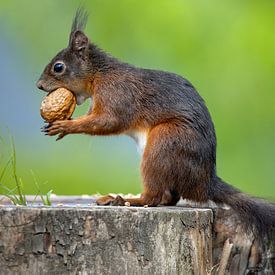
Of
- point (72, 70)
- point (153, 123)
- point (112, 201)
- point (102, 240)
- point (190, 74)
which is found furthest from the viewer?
point (190, 74)

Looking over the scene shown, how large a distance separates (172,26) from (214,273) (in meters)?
1.98

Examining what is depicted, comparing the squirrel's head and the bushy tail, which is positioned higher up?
the squirrel's head

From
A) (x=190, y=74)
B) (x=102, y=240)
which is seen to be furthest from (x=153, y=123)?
→ (x=190, y=74)

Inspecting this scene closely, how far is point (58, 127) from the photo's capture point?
3170 mm

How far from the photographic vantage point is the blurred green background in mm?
4641

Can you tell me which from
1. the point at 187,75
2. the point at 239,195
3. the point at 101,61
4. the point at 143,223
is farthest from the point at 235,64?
the point at 143,223

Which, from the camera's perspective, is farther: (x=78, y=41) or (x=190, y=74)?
(x=190, y=74)

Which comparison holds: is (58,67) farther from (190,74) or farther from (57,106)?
(190,74)

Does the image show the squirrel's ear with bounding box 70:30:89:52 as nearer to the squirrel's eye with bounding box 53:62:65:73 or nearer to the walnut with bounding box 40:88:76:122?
the squirrel's eye with bounding box 53:62:65:73

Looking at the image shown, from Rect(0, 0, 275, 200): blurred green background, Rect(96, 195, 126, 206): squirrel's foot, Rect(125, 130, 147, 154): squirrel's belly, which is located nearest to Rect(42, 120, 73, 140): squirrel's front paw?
Rect(125, 130, 147, 154): squirrel's belly

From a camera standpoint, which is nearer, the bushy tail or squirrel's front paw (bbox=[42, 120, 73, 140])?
the bushy tail

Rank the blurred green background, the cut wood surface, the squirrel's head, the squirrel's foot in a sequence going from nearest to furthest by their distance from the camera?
the cut wood surface < the squirrel's foot < the squirrel's head < the blurred green background

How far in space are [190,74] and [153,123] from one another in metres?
1.65

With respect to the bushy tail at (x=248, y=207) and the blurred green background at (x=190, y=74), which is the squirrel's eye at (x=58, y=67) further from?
the blurred green background at (x=190, y=74)
